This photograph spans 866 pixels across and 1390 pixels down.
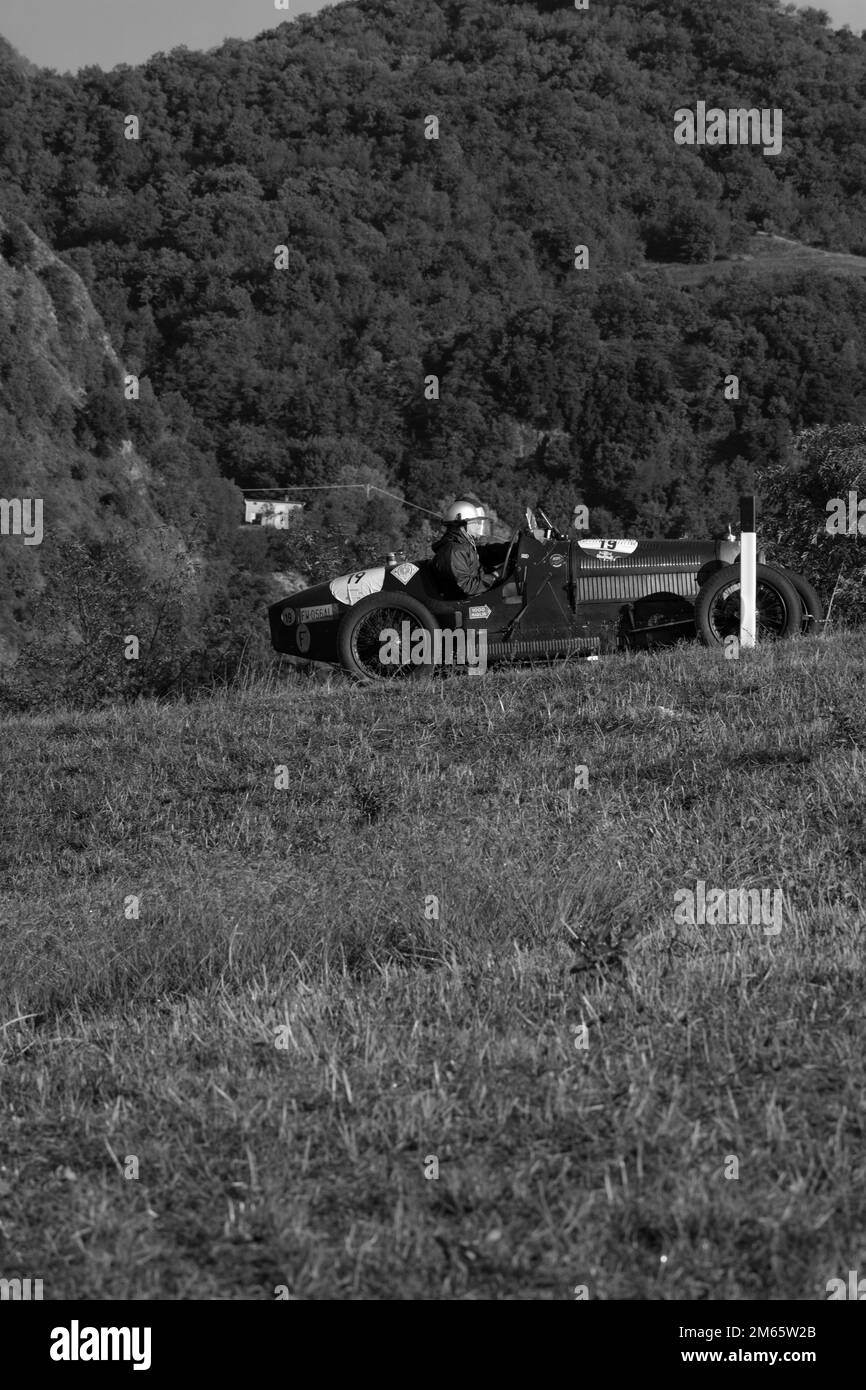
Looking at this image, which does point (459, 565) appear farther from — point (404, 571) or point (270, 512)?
point (270, 512)

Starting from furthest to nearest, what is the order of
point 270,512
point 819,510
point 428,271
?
point 428,271 → point 270,512 → point 819,510

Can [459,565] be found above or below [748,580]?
above

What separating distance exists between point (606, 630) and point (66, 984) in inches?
289

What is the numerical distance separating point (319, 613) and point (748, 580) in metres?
3.29

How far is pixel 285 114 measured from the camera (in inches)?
4793

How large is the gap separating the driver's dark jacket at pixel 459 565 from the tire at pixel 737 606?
1648 millimetres

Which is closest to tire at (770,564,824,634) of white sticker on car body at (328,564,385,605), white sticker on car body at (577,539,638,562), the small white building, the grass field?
white sticker on car body at (577,539,638,562)

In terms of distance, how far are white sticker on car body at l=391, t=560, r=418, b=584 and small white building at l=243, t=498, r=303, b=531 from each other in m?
68.5

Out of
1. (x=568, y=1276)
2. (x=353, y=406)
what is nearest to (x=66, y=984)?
(x=568, y=1276)

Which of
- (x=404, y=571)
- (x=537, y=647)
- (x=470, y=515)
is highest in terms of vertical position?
(x=470, y=515)

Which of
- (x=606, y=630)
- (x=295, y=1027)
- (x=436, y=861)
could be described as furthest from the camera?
(x=606, y=630)

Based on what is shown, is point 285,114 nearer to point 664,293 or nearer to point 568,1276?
point 664,293

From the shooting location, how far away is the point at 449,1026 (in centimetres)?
445

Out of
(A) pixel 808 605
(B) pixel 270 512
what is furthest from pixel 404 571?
(B) pixel 270 512
